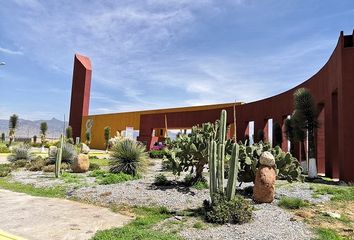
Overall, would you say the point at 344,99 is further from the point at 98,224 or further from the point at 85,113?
the point at 85,113

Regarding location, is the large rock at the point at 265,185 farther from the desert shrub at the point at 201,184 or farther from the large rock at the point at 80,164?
the large rock at the point at 80,164

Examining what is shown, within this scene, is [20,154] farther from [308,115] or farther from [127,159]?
[308,115]

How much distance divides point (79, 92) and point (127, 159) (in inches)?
1576

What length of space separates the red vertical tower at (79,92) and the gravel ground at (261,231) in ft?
153

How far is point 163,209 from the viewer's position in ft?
26.8

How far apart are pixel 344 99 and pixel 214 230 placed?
369 inches

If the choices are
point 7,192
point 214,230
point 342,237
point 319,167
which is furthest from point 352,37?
point 7,192

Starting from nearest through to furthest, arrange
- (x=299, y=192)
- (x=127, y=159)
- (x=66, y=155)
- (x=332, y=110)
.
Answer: (x=299, y=192), (x=127, y=159), (x=332, y=110), (x=66, y=155)

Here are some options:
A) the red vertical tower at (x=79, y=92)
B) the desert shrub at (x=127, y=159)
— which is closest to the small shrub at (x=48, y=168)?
the desert shrub at (x=127, y=159)

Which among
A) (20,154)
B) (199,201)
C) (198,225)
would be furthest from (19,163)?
(198,225)

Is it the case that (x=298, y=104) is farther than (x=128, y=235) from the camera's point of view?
Yes

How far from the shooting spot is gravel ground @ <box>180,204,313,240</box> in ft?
19.8

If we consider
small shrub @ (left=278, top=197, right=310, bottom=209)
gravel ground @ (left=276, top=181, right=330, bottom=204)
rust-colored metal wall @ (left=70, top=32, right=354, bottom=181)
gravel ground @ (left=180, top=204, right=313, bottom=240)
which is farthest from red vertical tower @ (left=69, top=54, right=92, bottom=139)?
gravel ground @ (left=180, top=204, right=313, bottom=240)

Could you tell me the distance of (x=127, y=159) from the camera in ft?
46.7
